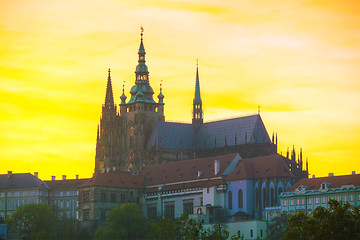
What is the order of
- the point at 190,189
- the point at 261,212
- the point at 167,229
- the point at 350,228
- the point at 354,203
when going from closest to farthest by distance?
1. the point at 350,228
2. the point at 167,229
3. the point at 354,203
4. the point at 261,212
5. the point at 190,189

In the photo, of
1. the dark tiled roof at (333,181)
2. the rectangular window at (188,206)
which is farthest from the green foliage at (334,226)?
the rectangular window at (188,206)

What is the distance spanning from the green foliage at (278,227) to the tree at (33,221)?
38636mm

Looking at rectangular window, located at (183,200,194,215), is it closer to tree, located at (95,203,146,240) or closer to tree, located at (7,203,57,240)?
tree, located at (95,203,146,240)

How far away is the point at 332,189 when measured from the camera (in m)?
172

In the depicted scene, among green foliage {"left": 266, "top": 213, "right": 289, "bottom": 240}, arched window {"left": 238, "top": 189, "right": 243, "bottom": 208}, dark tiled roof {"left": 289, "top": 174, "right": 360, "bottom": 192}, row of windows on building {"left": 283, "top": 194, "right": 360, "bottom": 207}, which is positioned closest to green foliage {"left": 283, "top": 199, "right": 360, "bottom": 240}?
green foliage {"left": 266, "top": 213, "right": 289, "bottom": 240}

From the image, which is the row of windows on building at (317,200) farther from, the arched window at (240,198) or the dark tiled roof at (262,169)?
the arched window at (240,198)

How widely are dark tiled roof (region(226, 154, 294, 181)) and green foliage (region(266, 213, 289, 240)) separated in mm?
14422

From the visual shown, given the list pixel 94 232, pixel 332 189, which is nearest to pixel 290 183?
pixel 332 189

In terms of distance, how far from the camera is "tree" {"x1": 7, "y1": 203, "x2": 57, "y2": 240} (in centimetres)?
18912

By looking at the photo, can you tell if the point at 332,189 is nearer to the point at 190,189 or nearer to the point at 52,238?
the point at 190,189

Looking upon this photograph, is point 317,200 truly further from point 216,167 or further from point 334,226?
point 334,226

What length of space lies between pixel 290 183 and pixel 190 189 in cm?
1989

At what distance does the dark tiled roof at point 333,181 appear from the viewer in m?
171

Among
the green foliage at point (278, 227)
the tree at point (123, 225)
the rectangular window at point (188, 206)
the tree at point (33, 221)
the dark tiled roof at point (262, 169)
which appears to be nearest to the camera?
the green foliage at point (278, 227)
